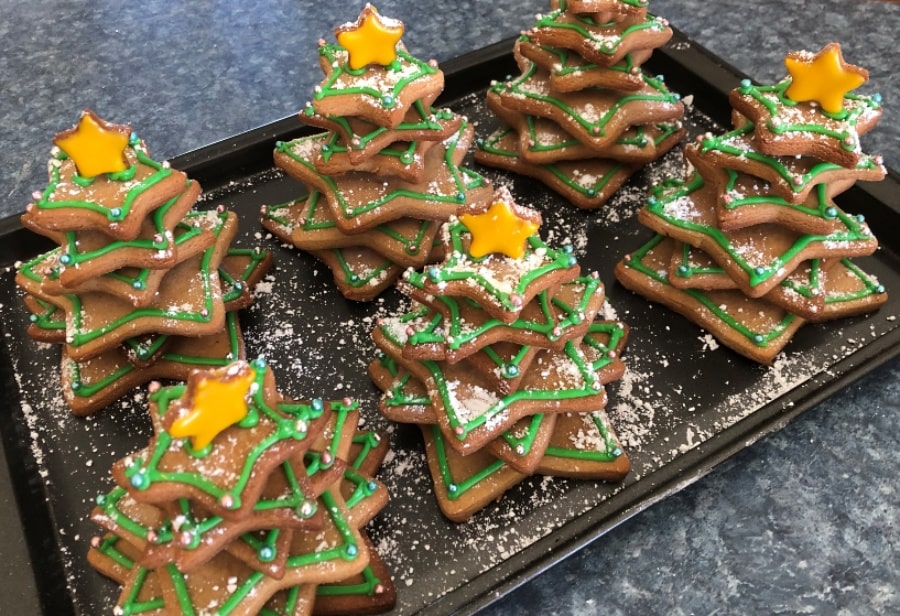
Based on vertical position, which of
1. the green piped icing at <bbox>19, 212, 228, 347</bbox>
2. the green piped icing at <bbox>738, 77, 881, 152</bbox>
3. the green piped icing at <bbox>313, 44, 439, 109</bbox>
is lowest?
the green piped icing at <bbox>19, 212, 228, 347</bbox>

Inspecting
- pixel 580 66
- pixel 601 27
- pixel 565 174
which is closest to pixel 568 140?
pixel 565 174

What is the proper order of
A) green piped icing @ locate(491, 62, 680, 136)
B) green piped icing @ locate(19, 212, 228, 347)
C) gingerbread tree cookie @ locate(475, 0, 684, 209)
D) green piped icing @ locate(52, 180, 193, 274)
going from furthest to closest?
green piped icing @ locate(491, 62, 680, 136) → gingerbread tree cookie @ locate(475, 0, 684, 209) → green piped icing @ locate(19, 212, 228, 347) → green piped icing @ locate(52, 180, 193, 274)

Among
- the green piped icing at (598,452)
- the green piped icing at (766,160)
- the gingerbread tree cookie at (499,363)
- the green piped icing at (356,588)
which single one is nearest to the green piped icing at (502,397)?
the gingerbread tree cookie at (499,363)

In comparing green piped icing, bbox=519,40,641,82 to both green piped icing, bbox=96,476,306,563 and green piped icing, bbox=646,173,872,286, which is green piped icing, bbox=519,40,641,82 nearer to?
green piped icing, bbox=646,173,872,286

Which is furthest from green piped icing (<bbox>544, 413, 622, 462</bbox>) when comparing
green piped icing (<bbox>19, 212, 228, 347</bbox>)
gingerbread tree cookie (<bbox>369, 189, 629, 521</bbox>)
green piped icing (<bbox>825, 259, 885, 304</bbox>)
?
green piped icing (<bbox>19, 212, 228, 347</bbox>)

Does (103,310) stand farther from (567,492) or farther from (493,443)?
(567,492)

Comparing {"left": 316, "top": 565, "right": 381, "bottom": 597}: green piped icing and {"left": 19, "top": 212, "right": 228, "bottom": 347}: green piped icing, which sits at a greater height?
{"left": 19, "top": 212, "right": 228, "bottom": 347}: green piped icing

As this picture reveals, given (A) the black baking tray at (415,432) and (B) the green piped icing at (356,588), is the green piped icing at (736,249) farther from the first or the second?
(B) the green piped icing at (356,588)
